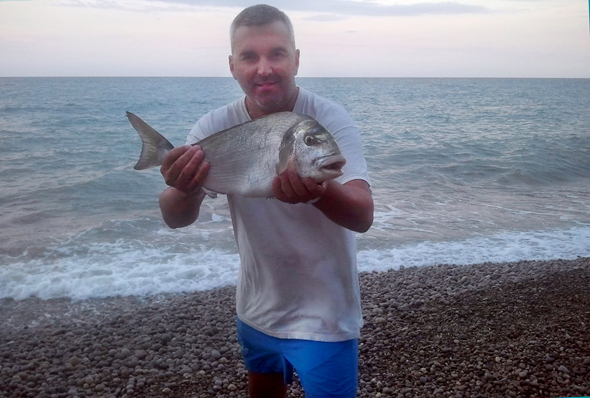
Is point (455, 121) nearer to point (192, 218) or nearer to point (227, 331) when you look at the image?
point (227, 331)

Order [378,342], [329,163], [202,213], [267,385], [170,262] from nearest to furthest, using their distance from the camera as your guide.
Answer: [329,163]
[267,385]
[378,342]
[170,262]
[202,213]

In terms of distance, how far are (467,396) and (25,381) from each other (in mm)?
3214

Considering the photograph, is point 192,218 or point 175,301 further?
point 175,301

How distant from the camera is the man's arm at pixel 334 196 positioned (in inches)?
63.1

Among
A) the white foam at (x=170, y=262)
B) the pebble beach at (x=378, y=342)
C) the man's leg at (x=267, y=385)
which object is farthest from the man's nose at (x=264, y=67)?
the white foam at (x=170, y=262)

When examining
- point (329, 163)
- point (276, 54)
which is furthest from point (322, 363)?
point (276, 54)

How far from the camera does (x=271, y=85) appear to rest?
6.07 feet

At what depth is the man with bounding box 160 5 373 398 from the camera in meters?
1.84

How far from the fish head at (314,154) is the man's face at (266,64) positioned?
0.30m

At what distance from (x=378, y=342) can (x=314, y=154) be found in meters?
3.19

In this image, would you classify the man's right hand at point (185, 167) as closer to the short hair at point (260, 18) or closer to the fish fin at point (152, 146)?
the fish fin at point (152, 146)

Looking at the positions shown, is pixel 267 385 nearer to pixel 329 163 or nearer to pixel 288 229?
pixel 288 229

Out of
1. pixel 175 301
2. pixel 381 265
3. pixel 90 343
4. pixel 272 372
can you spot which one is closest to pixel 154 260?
pixel 175 301

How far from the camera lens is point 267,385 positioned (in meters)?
2.24
